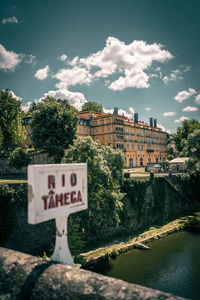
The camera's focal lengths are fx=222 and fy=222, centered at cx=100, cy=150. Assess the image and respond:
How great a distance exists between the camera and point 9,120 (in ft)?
115

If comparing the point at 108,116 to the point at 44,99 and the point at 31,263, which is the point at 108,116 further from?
the point at 31,263

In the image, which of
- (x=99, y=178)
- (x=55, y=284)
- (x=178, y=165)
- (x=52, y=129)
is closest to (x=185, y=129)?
(x=178, y=165)

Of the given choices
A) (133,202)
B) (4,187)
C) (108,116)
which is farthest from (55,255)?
(108,116)

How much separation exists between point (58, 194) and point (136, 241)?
20927 mm

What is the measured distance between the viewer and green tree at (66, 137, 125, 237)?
20.0 metres

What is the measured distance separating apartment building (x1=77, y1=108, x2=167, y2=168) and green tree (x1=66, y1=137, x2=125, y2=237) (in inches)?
1162

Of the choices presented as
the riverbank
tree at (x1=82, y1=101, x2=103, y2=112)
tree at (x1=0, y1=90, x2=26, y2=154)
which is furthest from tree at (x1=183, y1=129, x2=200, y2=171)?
tree at (x1=82, y1=101, x2=103, y2=112)

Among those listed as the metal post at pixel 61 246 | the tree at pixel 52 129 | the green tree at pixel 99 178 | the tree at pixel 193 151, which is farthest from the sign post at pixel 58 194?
the tree at pixel 193 151

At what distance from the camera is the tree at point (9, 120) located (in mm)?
34309

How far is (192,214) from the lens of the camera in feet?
121

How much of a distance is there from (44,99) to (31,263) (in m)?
35.7

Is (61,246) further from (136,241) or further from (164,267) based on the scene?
(136,241)

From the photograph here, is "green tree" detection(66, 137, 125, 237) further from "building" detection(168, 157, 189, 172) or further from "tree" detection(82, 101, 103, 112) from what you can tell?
"tree" detection(82, 101, 103, 112)

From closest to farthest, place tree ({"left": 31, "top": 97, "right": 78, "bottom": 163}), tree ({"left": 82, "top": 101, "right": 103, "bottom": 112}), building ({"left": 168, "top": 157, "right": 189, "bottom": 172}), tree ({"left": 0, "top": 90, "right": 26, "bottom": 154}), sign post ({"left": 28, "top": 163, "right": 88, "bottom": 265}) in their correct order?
sign post ({"left": 28, "top": 163, "right": 88, "bottom": 265}) → tree ({"left": 31, "top": 97, "right": 78, "bottom": 163}) → tree ({"left": 0, "top": 90, "right": 26, "bottom": 154}) → building ({"left": 168, "top": 157, "right": 189, "bottom": 172}) → tree ({"left": 82, "top": 101, "right": 103, "bottom": 112})
